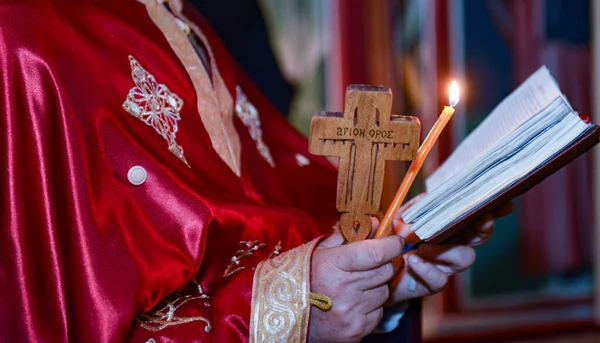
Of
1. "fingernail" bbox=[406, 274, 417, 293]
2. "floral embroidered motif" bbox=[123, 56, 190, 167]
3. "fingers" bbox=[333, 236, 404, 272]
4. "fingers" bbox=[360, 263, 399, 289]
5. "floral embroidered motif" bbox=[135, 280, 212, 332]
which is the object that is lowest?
"floral embroidered motif" bbox=[135, 280, 212, 332]

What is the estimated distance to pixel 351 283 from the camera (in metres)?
0.78

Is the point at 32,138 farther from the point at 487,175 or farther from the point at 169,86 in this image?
the point at 487,175

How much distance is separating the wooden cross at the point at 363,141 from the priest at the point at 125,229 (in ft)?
0.20

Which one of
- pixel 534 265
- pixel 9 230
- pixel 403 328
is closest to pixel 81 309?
pixel 9 230

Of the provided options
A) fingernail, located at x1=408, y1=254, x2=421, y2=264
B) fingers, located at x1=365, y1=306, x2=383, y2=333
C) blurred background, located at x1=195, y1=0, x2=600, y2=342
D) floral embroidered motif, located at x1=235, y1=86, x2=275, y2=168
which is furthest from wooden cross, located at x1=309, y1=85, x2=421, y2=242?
blurred background, located at x1=195, y1=0, x2=600, y2=342

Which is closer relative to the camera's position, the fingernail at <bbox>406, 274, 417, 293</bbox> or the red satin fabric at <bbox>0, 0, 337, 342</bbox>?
the red satin fabric at <bbox>0, 0, 337, 342</bbox>

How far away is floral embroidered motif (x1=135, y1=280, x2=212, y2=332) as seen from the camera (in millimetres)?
808

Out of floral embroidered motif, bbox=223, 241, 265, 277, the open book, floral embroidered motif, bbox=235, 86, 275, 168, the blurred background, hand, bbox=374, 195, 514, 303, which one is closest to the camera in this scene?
the open book

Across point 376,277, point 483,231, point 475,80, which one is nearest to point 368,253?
point 376,277

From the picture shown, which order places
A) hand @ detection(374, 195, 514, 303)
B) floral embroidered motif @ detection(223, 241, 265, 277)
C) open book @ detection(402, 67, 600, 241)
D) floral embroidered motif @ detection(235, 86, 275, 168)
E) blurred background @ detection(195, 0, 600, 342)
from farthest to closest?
blurred background @ detection(195, 0, 600, 342), floral embroidered motif @ detection(235, 86, 275, 168), hand @ detection(374, 195, 514, 303), floral embroidered motif @ detection(223, 241, 265, 277), open book @ detection(402, 67, 600, 241)

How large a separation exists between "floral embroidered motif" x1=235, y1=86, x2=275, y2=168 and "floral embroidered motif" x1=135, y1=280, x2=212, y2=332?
39 cm

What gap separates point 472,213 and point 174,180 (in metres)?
0.38

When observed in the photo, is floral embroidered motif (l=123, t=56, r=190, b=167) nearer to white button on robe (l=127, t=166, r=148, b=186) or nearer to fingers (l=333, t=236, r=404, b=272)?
white button on robe (l=127, t=166, r=148, b=186)

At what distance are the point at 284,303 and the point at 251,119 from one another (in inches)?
20.5
